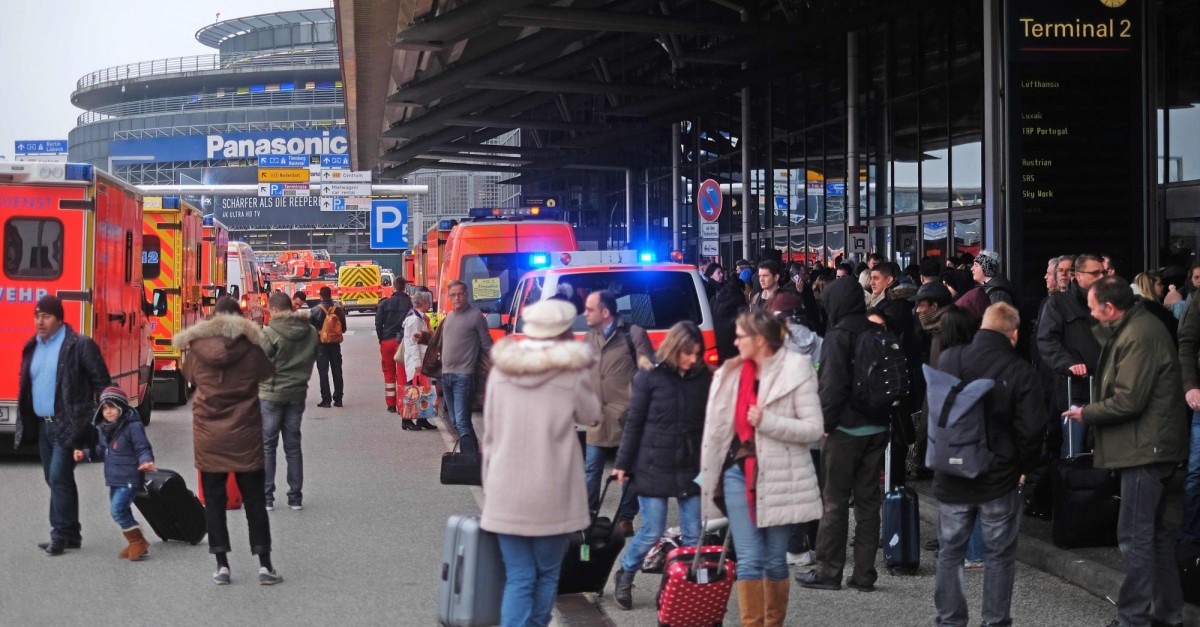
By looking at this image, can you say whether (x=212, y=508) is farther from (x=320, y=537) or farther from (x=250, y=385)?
(x=320, y=537)

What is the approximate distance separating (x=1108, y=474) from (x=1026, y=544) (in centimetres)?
76

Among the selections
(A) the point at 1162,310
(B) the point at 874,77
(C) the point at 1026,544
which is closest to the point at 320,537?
(C) the point at 1026,544

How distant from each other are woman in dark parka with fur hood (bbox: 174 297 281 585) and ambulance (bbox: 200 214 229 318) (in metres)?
14.3

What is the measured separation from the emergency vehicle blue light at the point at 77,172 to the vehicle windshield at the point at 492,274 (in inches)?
231

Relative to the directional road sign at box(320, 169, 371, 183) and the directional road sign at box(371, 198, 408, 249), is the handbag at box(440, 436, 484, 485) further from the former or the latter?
the directional road sign at box(320, 169, 371, 183)

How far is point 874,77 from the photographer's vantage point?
25.0m

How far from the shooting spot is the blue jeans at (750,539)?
6.59 m

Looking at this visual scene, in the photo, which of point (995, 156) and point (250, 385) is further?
point (995, 156)

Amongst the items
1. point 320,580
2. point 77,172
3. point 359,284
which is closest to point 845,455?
point 320,580

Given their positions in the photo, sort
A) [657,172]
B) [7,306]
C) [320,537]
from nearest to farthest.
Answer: [320,537] → [7,306] → [657,172]

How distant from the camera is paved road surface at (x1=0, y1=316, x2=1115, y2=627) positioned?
299 inches

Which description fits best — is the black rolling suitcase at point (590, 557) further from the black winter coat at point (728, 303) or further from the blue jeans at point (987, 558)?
the black winter coat at point (728, 303)

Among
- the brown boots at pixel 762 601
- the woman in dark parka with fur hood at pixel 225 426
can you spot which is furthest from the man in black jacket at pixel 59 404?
the brown boots at pixel 762 601

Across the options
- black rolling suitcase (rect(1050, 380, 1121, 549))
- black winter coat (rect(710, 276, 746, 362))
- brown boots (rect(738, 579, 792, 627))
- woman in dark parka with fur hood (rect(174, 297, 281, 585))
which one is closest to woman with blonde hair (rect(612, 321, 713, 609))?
brown boots (rect(738, 579, 792, 627))
